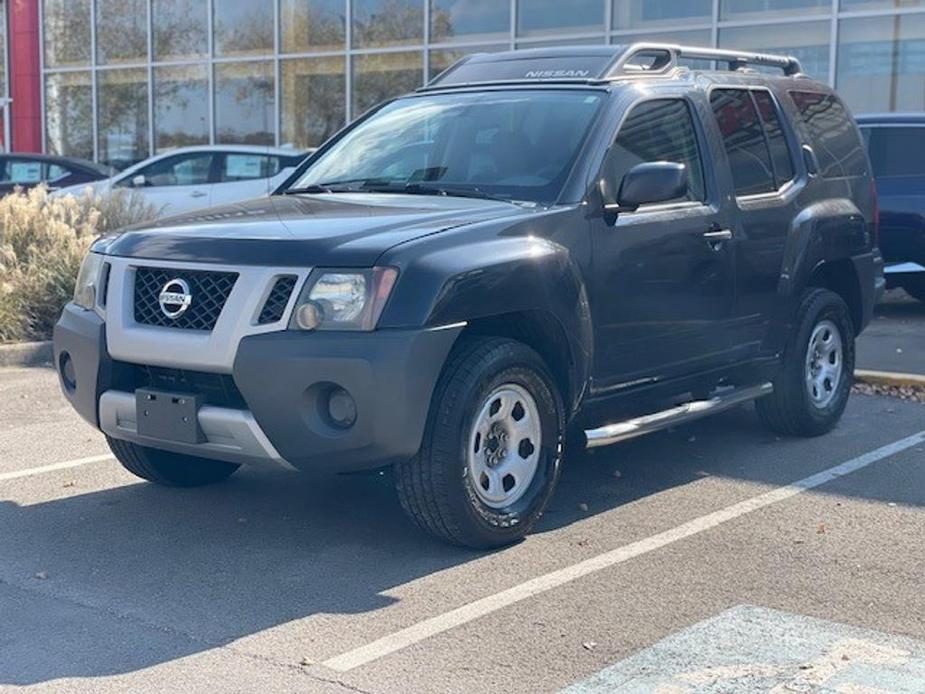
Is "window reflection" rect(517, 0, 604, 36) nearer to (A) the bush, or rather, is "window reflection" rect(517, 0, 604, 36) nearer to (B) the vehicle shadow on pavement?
(A) the bush

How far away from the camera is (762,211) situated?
7262 mm

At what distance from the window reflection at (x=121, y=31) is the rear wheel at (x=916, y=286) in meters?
15.7

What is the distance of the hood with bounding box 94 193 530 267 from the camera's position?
209 inches

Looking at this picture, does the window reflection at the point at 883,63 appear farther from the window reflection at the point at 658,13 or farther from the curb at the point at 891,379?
the curb at the point at 891,379

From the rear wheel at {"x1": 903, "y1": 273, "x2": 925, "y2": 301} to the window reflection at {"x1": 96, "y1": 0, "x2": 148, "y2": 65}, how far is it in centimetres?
1572

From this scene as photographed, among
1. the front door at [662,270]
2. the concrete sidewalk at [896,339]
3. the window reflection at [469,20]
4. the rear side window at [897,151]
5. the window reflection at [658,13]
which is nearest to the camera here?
the front door at [662,270]

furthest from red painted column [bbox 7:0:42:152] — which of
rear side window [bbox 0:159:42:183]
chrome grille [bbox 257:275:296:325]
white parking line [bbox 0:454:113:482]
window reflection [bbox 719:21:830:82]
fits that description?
chrome grille [bbox 257:275:296:325]

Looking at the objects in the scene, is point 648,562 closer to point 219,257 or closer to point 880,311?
point 219,257

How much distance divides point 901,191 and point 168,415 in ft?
30.2

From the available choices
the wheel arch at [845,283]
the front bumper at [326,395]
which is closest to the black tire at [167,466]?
the front bumper at [326,395]

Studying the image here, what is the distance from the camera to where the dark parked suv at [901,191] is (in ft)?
42.0

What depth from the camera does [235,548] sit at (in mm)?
5855

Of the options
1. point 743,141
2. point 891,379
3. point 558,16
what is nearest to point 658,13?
point 558,16

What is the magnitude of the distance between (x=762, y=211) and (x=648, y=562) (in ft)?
7.80
